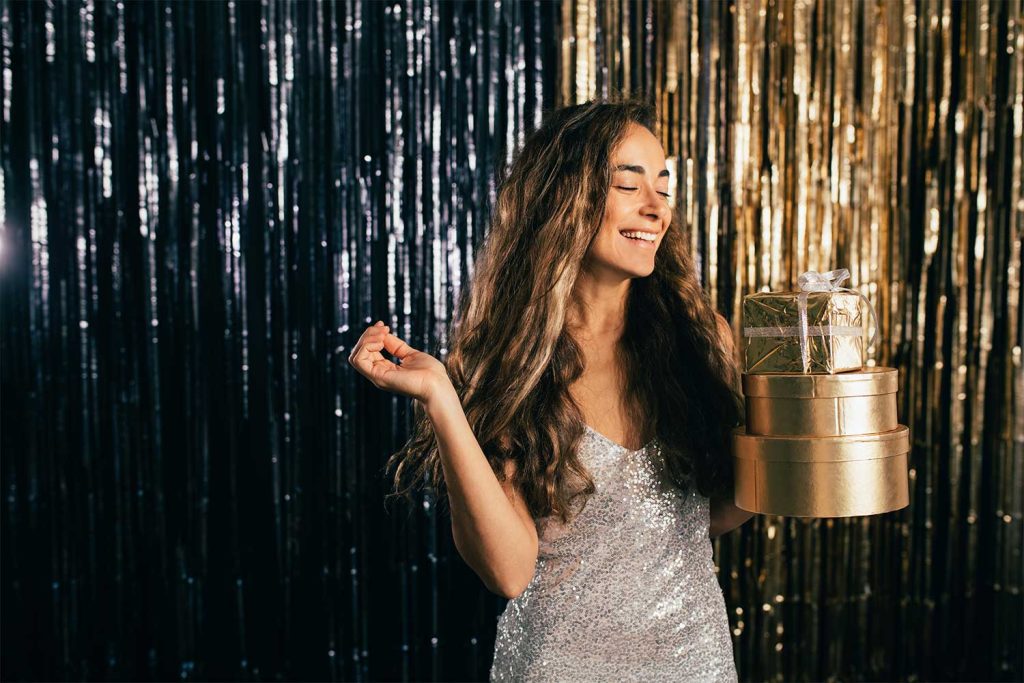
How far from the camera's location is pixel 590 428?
1.27 m

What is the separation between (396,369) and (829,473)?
1.85 feet

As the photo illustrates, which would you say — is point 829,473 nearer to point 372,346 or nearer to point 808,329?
point 808,329

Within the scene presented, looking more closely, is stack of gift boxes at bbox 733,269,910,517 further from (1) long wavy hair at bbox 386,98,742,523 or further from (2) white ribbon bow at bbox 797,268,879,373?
(1) long wavy hair at bbox 386,98,742,523

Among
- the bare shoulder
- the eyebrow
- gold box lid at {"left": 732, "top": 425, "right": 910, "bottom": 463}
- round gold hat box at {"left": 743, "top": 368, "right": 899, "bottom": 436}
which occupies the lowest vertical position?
the bare shoulder

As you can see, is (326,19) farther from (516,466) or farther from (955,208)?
(955,208)

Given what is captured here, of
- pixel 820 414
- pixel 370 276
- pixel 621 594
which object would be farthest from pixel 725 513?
pixel 370 276

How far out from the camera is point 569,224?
4.07ft

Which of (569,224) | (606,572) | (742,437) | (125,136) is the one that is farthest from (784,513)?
(125,136)

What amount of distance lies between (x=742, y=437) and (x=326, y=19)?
151cm

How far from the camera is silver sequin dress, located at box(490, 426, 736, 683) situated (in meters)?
1.22

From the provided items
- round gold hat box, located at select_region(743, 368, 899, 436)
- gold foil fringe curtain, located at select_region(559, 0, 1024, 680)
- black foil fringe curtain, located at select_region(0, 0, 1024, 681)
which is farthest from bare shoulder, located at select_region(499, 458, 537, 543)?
gold foil fringe curtain, located at select_region(559, 0, 1024, 680)

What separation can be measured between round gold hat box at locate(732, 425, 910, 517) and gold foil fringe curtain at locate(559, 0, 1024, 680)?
103 centimetres

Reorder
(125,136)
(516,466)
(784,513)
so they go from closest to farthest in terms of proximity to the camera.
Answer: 1. (784,513)
2. (516,466)
3. (125,136)

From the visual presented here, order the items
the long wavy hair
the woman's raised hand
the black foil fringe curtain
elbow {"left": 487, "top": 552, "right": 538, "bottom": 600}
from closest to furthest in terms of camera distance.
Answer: the woman's raised hand → elbow {"left": 487, "top": 552, "right": 538, "bottom": 600} → the long wavy hair → the black foil fringe curtain
